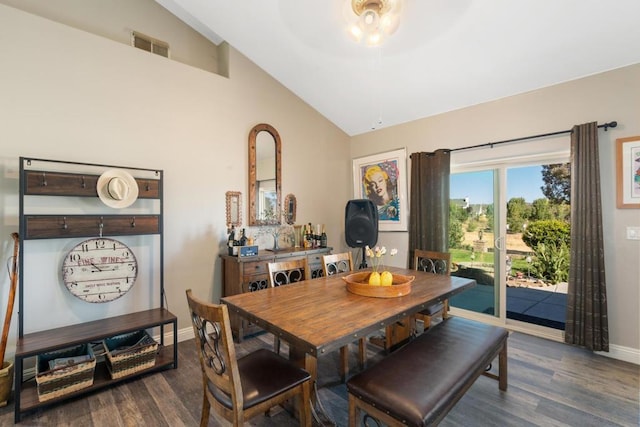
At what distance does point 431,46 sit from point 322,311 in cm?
258

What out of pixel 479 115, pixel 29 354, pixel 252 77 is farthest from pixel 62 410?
pixel 479 115

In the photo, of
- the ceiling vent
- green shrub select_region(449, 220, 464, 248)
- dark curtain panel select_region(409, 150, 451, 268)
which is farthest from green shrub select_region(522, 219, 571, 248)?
the ceiling vent

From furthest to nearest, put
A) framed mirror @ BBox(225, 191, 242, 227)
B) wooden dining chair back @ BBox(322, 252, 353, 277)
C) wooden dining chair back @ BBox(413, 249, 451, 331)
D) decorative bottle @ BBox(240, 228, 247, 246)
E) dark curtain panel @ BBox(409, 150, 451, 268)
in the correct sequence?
dark curtain panel @ BBox(409, 150, 451, 268), framed mirror @ BBox(225, 191, 242, 227), decorative bottle @ BBox(240, 228, 247, 246), wooden dining chair back @ BBox(322, 252, 353, 277), wooden dining chair back @ BBox(413, 249, 451, 331)

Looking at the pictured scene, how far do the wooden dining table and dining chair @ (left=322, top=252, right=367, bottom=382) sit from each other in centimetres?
45

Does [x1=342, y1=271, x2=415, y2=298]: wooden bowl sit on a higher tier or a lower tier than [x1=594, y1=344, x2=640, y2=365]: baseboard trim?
higher

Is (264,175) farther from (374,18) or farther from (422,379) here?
(422,379)

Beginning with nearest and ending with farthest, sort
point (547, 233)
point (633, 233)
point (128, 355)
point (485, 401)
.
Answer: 1. point (485, 401)
2. point (128, 355)
3. point (633, 233)
4. point (547, 233)

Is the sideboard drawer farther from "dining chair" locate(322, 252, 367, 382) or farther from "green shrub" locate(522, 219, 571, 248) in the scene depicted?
"green shrub" locate(522, 219, 571, 248)

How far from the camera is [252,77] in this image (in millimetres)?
3562

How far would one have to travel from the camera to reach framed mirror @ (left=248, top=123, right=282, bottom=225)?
3520mm

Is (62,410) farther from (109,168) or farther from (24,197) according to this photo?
(109,168)

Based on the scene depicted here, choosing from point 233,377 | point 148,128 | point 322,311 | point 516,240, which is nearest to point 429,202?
point 516,240

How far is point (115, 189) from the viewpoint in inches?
92.6

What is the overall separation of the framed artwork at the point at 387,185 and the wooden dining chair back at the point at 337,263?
1.35 metres
